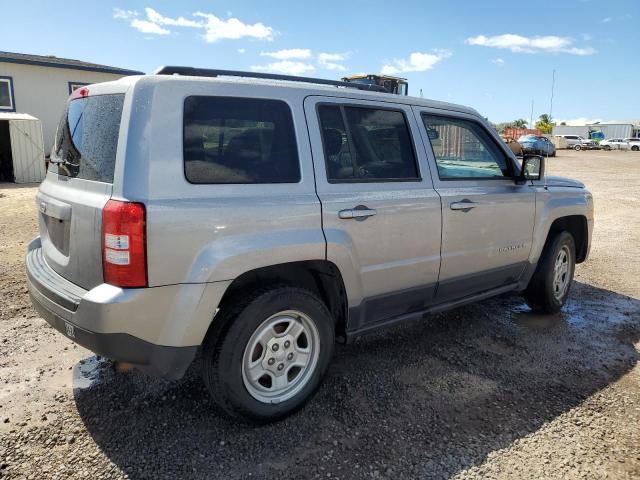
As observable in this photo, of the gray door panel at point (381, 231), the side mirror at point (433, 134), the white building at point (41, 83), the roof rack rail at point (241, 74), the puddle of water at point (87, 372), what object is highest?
the white building at point (41, 83)

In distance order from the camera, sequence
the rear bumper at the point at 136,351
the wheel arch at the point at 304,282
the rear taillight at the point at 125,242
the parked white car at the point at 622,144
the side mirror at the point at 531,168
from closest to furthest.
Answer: the rear taillight at the point at 125,242 < the rear bumper at the point at 136,351 < the wheel arch at the point at 304,282 < the side mirror at the point at 531,168 < the parked white car at the point at 622,144

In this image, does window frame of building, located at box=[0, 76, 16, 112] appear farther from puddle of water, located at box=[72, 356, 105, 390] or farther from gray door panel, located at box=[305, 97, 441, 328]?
gray door panel, located at box=[305, 97, 441, 328]

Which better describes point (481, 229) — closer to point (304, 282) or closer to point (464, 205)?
point (464, 205)

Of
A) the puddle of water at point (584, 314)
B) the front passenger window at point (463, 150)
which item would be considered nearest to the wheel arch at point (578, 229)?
the puddle of water at point (584, 314)

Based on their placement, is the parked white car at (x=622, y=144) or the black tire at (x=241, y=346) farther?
the parked white car at (x=622, y=144)

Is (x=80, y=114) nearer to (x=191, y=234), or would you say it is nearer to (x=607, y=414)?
(x=191, y=234)

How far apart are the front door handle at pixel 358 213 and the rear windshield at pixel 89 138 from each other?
4.31ft

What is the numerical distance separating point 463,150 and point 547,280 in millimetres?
1664

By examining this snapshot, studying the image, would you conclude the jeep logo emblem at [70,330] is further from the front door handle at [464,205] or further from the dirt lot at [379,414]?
the front door handle at [464,205]

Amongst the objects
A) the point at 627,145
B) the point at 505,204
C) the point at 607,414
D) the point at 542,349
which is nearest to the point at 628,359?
the point at 542,349

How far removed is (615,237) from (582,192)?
14.6 feet

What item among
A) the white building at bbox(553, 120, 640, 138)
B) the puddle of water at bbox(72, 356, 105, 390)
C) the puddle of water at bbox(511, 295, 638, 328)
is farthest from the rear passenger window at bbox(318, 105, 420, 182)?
the white building at bbox(553, 120, 640, 138)

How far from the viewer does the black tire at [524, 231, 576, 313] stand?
4855 millimetres

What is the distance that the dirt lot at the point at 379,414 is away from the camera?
8.87 ft
